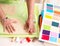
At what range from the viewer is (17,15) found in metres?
0.94

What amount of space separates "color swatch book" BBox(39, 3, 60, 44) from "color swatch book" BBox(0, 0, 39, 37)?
0.05 m

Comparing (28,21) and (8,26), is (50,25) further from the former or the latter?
(8,26)

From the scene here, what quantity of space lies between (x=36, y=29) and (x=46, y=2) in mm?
212

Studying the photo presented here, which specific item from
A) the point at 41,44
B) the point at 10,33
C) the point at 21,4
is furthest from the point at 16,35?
the point at 21,4

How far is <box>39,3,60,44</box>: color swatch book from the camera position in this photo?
849 millimetres

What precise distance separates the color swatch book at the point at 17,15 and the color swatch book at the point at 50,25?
0.15 feet

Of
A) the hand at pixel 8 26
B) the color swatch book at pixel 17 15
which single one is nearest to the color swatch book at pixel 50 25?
the color swatch book at pixel 17 15

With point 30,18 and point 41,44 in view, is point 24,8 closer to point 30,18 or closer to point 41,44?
point 30,18

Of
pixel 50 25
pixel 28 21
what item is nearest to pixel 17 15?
pixel 28 21

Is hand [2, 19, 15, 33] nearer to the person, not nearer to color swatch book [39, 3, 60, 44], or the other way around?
the person

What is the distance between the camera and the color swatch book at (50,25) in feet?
2.79

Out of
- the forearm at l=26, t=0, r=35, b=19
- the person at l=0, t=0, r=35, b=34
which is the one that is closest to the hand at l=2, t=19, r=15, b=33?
the person at l=0, t=0, r=35, b=34

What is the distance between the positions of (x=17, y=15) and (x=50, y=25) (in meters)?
0.20

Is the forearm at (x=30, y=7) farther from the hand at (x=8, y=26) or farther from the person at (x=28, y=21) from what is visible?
the hand at (x=8, y=26)
